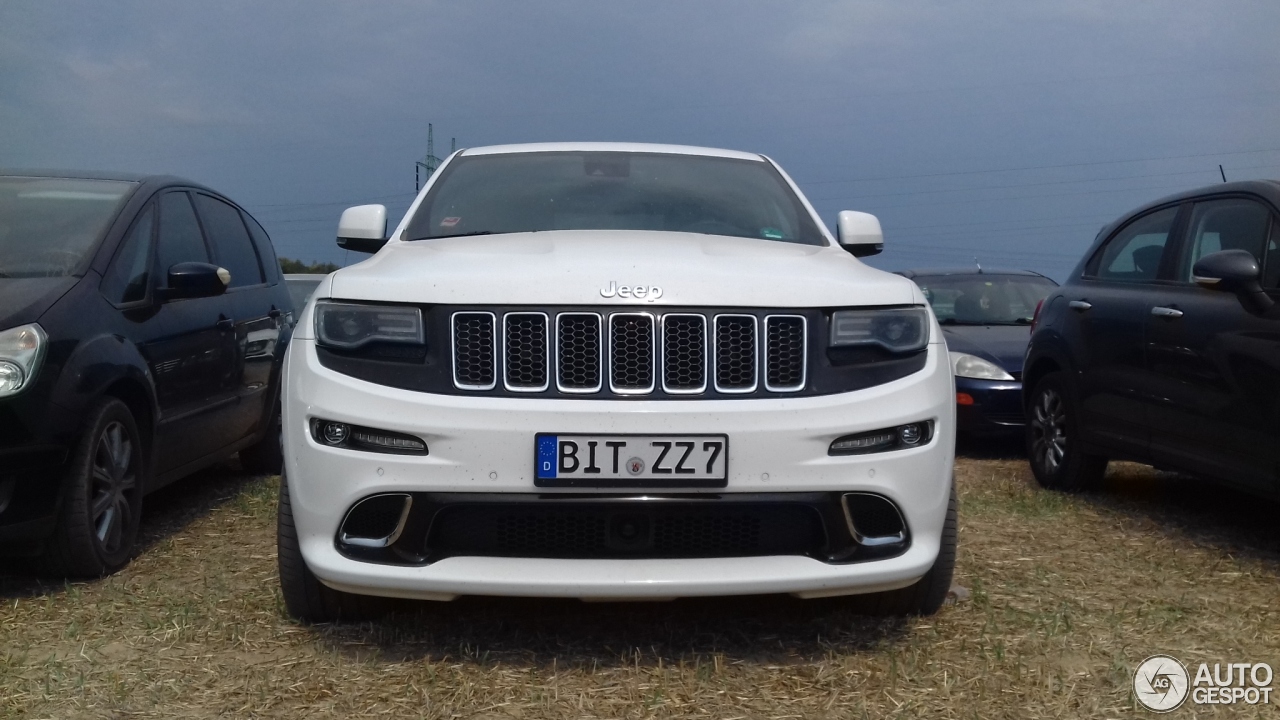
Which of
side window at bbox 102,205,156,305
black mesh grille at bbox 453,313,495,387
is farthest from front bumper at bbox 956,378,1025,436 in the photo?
black mesh grille at bbox 453,313,495,387

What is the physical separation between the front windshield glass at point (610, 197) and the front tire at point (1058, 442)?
231cm

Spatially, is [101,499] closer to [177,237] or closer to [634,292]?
[177,237]

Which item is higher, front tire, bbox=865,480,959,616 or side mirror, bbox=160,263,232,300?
side mirror, bbox=160,263,232,300

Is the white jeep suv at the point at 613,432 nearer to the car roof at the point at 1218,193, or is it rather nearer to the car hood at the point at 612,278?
the car hood at the point at 612,278

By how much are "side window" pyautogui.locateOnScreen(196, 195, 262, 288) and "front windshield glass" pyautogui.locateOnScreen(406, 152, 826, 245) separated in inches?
63.0

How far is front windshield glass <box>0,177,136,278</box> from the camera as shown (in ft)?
15.0

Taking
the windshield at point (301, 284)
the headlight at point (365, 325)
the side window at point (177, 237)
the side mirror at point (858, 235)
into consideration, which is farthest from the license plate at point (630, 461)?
the windshield at point (301, 284)

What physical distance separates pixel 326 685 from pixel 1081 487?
173 inches

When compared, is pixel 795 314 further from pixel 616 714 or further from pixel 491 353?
pixel 616 714

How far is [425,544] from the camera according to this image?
128 inches

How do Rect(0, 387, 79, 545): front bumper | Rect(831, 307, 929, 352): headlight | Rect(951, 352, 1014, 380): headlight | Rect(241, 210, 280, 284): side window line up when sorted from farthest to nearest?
Rect(951, 352, 1014, 380): headlight → Rect(241, 210, 280, 284): side window → Rect(0, 387, 79, 545): front bumper → Rect(831, 307, 929, 352): headlight

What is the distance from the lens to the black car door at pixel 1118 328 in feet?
18.6

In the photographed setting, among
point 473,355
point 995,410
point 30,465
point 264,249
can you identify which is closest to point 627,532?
point 473,355

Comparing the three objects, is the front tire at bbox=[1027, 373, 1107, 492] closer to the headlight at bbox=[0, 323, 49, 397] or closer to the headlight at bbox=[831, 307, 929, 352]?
the headlight at bbox=[831, 307, 929, 352]
